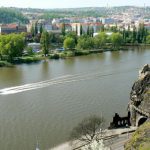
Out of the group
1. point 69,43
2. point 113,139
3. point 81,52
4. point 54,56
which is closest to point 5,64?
point 54,56

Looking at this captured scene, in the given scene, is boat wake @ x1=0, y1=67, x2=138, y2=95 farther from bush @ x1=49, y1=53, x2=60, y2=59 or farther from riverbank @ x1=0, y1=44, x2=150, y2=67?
bush @ x1=49, y1=53, x2=60, y2=59

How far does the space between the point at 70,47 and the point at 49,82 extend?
13.9 m

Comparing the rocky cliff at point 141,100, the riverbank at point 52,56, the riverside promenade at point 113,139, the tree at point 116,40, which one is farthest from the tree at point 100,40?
the riverside promenade at point 113,139

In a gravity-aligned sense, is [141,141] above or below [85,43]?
above

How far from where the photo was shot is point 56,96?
19500 millimetres

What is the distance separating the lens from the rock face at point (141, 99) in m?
14.5

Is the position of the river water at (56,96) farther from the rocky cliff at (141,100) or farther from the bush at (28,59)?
the rocky cliff at (141,100)

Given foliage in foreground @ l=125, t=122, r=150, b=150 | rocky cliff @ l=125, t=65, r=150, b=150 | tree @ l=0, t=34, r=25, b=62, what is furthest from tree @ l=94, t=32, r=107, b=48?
foliage in foreground @ l=125, t=122, r=150, b=150

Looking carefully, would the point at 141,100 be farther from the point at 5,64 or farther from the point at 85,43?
the point at 85,43

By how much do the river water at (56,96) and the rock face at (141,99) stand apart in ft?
4.01

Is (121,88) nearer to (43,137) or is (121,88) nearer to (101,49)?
(43,137)

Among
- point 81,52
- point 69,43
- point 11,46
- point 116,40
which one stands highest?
point 11,46

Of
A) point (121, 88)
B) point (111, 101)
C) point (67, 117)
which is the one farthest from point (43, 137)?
point (121, 88)

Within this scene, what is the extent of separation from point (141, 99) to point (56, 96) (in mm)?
5597
